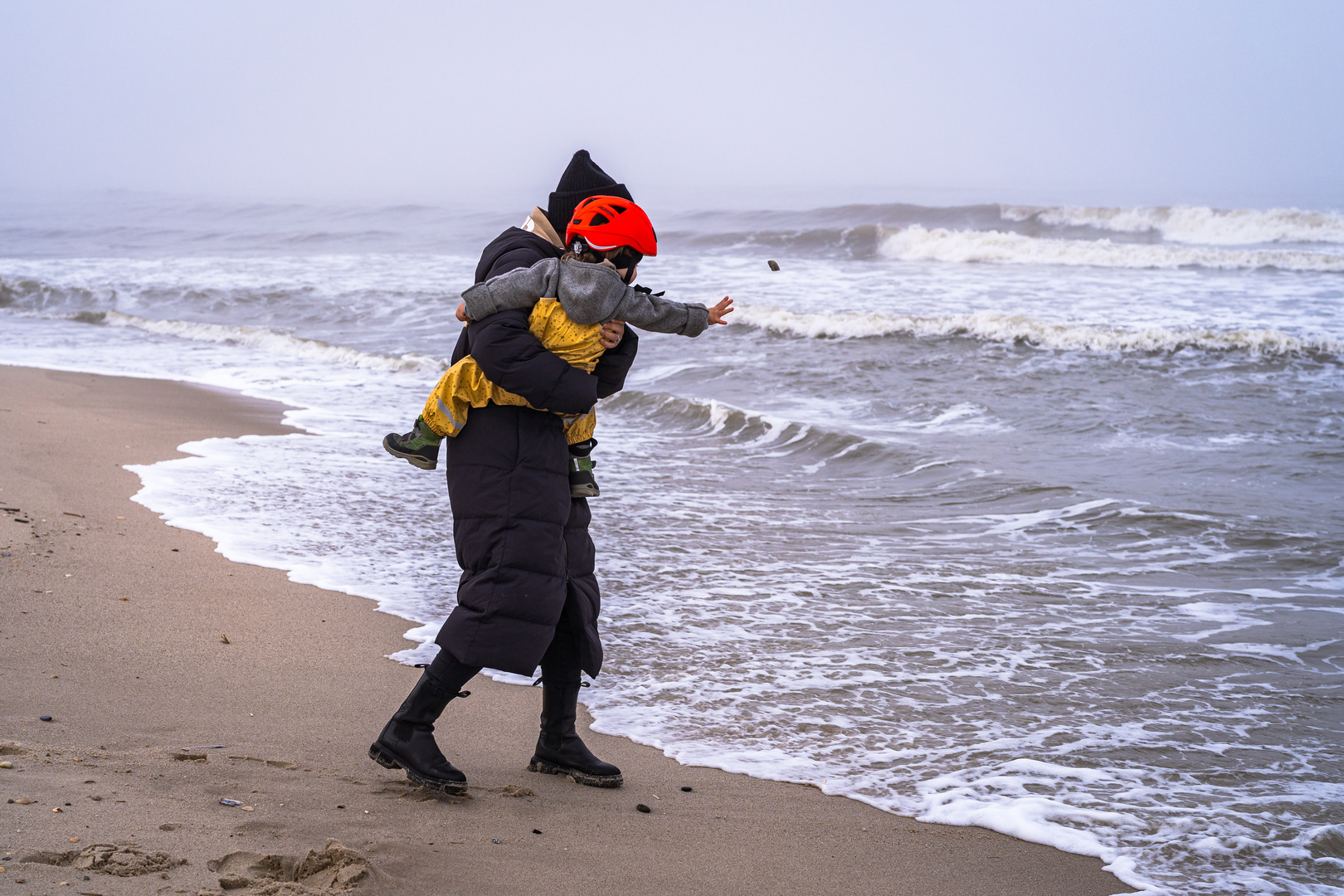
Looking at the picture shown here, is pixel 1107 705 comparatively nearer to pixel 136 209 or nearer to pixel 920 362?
pixel 920 362

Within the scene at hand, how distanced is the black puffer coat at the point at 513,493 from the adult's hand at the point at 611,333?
8 centimetres

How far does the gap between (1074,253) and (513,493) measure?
28099mm

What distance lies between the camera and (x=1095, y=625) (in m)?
4.88

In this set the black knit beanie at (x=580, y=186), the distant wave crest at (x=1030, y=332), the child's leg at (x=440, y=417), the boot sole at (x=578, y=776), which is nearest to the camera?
the child's leg at (x=440, y=417)

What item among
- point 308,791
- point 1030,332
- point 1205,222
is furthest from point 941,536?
point 1205,222

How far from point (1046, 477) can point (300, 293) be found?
682 inches

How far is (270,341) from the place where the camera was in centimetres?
1609

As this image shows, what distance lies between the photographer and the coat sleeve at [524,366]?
2.71 meters

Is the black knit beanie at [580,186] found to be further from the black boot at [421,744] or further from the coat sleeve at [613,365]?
the black boot at [421,744]

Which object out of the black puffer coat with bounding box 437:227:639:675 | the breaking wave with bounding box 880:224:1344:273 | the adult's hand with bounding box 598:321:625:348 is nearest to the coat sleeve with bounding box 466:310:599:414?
the black puffer coat with bounding box 437:227:639:675

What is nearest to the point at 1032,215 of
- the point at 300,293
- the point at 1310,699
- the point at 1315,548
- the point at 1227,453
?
the point at 300,293

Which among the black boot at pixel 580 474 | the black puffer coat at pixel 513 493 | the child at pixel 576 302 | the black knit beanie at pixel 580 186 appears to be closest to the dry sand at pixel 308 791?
the black puffer coat at pixel 513 493

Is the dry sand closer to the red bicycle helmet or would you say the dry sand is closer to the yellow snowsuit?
the yellow snowsuit

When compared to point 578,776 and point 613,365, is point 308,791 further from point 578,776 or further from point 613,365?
point 613,365
